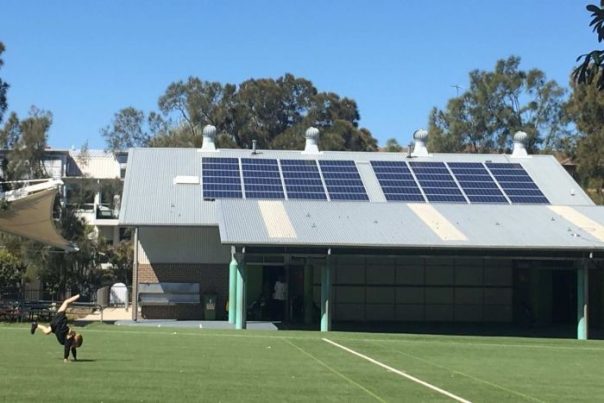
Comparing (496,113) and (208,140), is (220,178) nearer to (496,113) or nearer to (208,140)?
(208,140)

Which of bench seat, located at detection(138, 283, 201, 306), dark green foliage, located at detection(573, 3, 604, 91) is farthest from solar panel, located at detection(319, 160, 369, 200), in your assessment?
dark green foliage, located at detection(573, 3, 604, 91)

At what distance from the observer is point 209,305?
102 ft

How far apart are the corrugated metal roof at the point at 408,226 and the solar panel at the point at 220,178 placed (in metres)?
2.77

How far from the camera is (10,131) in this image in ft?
201

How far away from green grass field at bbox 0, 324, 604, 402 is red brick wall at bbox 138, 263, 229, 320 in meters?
7.97

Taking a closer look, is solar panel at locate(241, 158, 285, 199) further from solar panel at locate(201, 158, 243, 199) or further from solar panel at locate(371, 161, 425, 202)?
solar panel at locate(371, 161, 425, 202)

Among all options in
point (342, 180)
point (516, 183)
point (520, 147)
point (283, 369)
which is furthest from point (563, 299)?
point (283, 369)

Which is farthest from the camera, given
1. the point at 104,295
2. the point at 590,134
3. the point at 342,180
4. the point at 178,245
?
the point at 590,134

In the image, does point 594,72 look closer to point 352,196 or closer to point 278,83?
point 352,196

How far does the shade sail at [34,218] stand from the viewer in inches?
1118

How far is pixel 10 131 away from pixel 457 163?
3701 centimetres

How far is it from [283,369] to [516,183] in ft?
75.6

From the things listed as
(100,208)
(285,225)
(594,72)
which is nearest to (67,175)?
(100,208)

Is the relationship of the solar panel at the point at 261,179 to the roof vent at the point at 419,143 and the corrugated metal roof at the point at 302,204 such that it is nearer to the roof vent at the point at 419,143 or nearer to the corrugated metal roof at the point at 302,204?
the corrugated metal roof at the point at 302,204
